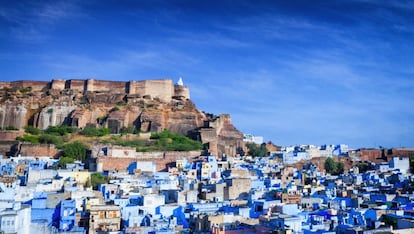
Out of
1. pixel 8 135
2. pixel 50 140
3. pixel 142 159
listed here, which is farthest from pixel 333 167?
pixel 8 135

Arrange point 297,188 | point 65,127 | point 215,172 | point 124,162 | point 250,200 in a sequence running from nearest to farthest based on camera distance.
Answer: point 250,200 → point 297,188 → point 215,172 → point 124,162 → point 65,127

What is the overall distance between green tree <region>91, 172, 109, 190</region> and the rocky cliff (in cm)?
1518

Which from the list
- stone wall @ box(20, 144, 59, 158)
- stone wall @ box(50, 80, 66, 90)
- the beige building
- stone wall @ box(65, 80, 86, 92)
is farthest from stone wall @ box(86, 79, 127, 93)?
the beige building

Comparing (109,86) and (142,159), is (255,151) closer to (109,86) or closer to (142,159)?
(142,159)

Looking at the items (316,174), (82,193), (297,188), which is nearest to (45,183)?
(82,193)

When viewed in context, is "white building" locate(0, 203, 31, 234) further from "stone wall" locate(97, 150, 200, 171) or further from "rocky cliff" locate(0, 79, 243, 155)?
"rocky cliff" locate(0, 79, 243, 155)

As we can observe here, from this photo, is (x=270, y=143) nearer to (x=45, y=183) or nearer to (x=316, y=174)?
(x=316, y=174)

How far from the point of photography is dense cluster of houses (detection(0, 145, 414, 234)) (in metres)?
18.9

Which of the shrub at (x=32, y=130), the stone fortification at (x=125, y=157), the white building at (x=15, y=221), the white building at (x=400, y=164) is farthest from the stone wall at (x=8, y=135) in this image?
the white building at (x=400, y=164)

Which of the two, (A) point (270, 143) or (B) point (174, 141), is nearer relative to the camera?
(B) point (174, 141)

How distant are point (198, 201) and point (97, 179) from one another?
22.3 ft

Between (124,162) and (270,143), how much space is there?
22145 millimetres

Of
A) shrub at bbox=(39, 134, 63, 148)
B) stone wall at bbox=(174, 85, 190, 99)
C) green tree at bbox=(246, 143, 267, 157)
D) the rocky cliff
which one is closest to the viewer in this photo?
shrub at bbox=(39, 134, 63, 148)

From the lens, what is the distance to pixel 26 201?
21891 mm
